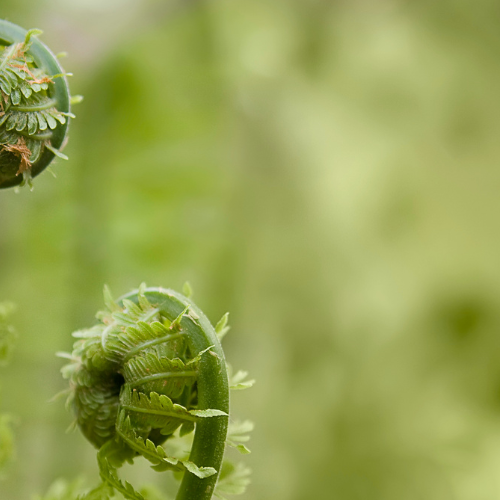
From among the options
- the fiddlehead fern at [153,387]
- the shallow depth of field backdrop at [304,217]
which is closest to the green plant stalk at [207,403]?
the fiddlehead fern at [153,387]

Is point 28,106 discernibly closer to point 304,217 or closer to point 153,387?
point 153,387

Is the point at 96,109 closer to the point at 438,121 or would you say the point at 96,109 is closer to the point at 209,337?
the point at 438,121

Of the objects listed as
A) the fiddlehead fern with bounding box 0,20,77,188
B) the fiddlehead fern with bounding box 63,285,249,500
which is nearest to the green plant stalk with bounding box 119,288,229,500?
the fiddlehead fern with bounding box 63,285,249,500

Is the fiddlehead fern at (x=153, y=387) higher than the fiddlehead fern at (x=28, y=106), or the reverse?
the fiddlehead fern at (x=28, y=106)

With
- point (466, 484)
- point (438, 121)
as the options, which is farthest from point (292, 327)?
point (438, 121)

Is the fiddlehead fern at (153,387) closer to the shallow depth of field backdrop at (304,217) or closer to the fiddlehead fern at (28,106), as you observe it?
the fiddlehead fern at (28,106)

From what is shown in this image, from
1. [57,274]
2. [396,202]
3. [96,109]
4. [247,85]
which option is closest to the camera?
[57,274]
